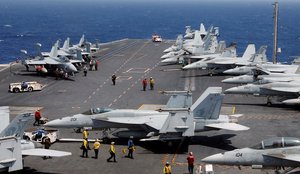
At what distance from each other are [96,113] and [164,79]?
29.1 m

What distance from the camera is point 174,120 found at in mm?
34156

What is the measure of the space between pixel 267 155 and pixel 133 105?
77.2 feet

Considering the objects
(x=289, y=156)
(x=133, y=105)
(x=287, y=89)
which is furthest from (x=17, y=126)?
(x=287, y=89)

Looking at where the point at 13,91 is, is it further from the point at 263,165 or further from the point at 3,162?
the point at 263,165

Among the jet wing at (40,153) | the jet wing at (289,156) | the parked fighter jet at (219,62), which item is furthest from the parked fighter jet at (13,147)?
the parked fighter jet at (219,62)

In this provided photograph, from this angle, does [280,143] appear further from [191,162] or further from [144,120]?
[144,120]

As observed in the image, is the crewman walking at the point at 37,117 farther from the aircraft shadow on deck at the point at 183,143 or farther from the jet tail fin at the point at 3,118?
the jet tail fin at the point at 3,118

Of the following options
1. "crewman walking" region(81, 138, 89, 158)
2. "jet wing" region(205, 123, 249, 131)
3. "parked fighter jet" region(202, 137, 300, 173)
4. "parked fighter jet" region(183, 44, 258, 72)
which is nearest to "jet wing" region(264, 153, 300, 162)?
"parked fighter jet" region(202, 137, 300, 173)

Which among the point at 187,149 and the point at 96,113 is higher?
the point at 96,113

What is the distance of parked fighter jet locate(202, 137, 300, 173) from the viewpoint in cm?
2714

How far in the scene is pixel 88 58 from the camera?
266 feet

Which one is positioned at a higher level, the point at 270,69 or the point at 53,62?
the point at 53,62

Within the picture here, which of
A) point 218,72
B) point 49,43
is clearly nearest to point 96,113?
point 218,72

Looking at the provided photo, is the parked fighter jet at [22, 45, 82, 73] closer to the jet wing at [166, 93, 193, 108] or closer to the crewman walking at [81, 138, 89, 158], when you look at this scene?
the jet wing at [166, 93, 193, 108]
